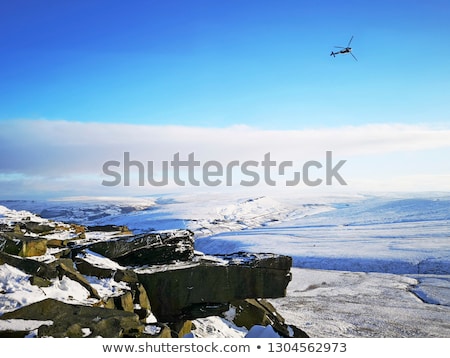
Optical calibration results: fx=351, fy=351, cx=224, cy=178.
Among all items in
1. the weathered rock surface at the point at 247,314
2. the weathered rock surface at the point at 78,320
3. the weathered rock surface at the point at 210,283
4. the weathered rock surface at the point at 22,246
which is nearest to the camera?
the weathered rock surface at the point at 78,320

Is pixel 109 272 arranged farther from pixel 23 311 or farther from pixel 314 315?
pixel 314 315

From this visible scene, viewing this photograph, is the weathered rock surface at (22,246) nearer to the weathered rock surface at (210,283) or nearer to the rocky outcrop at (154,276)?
the rocky outcrop at (154,276)

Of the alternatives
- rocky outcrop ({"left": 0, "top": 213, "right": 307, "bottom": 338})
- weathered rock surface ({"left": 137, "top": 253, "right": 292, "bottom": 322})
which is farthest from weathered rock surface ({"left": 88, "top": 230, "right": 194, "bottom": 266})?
weathered rock surface ({"left": 137, "top": 253, "right": 292, "bottom": 322})

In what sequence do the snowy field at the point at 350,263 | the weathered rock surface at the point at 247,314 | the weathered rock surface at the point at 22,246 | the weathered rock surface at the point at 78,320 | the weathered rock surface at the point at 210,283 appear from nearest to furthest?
the weathered rock surface at the point at 78,320
the weathered rock surface at the point at 22,246
the weathered rock surface at the point at 210,283
the weathered rock surface at the point at 247,314
the snowy field at the point at 350,263

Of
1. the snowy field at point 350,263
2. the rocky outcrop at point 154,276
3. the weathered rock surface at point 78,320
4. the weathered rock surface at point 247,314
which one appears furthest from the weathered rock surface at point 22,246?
the weathered rock surface at point 247,314
